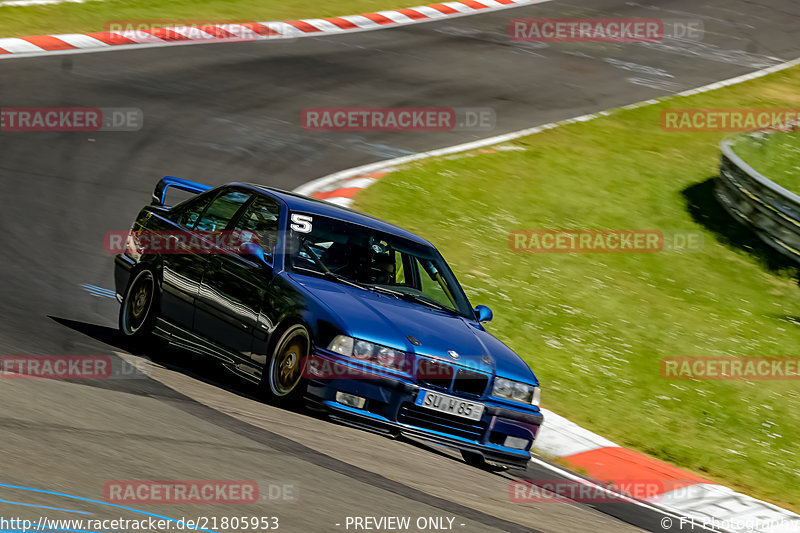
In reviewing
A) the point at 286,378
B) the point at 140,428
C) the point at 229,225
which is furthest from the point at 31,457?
the point at 229,225

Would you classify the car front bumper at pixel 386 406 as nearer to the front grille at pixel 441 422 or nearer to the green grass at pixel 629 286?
the front grille at pixel 441 422

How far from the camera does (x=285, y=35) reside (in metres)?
22.2

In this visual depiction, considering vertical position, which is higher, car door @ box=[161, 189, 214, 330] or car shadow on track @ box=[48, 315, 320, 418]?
car door @ box=[161, 189, 214, 330]

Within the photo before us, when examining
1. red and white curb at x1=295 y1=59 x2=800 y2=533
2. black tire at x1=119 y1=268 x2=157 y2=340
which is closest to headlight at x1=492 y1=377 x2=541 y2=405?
red and white curb at x1=295 y1=59 x2=800 y2=533

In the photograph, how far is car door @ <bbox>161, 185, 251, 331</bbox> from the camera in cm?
797

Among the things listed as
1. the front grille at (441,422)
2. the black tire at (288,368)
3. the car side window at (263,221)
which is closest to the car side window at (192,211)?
the car side window at (263,221)

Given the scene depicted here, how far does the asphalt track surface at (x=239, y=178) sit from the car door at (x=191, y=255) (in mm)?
421

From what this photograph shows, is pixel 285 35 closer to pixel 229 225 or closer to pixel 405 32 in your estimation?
pixel 405 32

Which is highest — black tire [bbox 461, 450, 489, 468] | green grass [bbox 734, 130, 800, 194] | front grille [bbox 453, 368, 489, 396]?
green grass [bbox 734, 130, 800, 194]

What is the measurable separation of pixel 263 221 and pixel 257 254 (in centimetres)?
51

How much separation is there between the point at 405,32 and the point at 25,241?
1484cm

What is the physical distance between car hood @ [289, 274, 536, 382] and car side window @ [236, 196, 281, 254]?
48cm

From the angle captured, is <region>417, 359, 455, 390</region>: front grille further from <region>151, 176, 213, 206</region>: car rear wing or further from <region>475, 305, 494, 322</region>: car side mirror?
<region>151, 176, 213, 206</region>: car rear wing

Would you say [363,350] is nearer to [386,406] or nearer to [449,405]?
[386,406]
